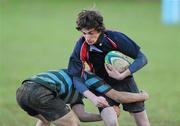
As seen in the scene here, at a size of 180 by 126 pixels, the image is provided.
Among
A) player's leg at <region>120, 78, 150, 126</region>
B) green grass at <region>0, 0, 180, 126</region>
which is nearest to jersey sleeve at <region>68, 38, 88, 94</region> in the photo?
player's leg at <region>120, 78, 150, 126</region>

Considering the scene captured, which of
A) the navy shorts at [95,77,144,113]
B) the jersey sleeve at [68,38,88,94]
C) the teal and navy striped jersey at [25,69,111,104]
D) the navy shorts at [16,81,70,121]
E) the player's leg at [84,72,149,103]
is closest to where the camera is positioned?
the navy shorts at [16,81,70,121]

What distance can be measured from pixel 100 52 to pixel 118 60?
23 centimetres

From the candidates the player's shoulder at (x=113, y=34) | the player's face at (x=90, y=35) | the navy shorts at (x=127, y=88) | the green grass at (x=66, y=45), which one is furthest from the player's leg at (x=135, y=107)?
the green grass at (x=66, y=45)

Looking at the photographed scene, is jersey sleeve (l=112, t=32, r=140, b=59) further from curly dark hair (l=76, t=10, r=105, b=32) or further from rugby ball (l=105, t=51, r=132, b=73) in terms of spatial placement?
curly dark hair (l=76, t=10, r=105, b=32)

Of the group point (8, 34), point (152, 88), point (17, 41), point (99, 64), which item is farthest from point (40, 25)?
point (99, 64)

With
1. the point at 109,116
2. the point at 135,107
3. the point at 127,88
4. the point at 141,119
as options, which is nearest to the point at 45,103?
the point at 109,116

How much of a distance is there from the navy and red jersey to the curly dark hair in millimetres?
128

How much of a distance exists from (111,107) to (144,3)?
28260 millimetres

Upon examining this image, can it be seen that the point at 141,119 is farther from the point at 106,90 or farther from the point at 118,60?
the point at 118,60

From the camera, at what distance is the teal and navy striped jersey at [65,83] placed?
8289 mm

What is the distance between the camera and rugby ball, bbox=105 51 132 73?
8492 mm

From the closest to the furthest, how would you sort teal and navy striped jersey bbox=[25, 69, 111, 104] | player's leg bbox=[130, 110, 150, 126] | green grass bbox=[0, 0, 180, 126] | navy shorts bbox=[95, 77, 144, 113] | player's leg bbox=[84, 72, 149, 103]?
1. teal and navy striped jersey bbox=[25, 69, 111, 104]
2. player's leg bbox=[84, 72, 149, 103]
3. navy shorts bbox=[95, 77, 144, 113]
4. player's leg bbox=[130, 110, 150, 126]
5. green grass bbox=[0, 0, 180, 126]

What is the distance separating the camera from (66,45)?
856 inches

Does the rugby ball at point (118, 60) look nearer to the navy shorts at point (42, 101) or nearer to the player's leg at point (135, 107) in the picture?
the player's leg at point (135, 107)
